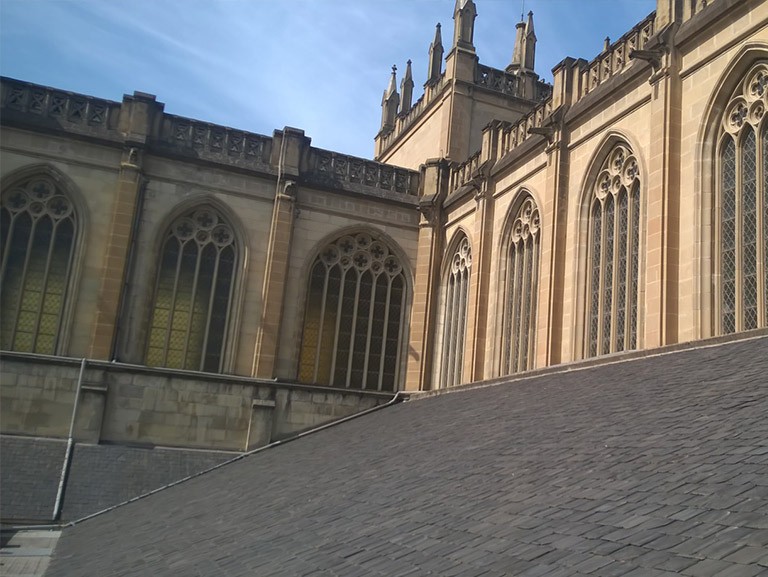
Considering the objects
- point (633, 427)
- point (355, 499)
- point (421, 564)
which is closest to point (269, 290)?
point (355, 499)

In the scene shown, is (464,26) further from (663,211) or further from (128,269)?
(663,211)

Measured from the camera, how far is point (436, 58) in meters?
30.2

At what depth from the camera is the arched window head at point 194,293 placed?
21078 mm

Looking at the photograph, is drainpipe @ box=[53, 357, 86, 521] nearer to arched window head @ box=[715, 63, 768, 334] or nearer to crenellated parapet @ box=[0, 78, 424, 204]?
crenellated parapet @ box=[0, 78, 424, 204]

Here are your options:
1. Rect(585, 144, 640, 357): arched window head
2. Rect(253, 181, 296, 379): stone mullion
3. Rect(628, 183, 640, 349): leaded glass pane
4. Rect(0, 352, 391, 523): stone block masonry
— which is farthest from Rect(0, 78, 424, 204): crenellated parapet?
Rect(628, 183, 640, 349): leaded glass pane

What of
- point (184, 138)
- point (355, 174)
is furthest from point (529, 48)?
point (184, 138)

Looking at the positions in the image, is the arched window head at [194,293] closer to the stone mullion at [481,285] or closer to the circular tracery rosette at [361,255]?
the circular tracery rosette at [361,255]

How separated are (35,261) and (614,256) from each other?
1464cm

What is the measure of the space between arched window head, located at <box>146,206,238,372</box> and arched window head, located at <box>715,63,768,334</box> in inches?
526

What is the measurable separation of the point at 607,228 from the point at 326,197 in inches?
376

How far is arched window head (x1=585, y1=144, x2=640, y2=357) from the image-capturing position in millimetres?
14867

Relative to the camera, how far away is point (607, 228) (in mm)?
15953

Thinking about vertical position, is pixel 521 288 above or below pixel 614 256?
below

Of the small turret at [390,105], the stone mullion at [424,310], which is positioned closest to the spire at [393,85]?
the small turret at [390,105]
